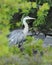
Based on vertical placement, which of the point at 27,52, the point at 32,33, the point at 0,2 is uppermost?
the point at 0,2

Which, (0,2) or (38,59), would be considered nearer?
(0,2)

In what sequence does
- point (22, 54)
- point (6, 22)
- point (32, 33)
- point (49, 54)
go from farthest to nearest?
point (32, 33) < point (22, 54) < point (49, 54) < point (6, 22)

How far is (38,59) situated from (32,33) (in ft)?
21.7

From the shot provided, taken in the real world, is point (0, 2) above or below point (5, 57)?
above

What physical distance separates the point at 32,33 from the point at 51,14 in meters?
1.08

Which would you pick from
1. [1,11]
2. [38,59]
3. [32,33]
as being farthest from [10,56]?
[32,33]

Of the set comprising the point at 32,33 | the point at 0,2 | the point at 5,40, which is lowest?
the point at 32,33

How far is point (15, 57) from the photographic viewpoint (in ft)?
10.1

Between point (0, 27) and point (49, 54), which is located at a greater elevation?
point (0, 27)

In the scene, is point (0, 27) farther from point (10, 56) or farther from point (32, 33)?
point (32, 33)

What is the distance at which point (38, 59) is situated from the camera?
3.12 metres

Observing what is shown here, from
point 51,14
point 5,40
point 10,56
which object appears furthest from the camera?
point 51,14

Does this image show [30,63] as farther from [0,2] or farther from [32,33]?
[32,33]

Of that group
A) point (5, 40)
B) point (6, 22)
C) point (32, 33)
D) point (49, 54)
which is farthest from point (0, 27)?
point (32, 33)
